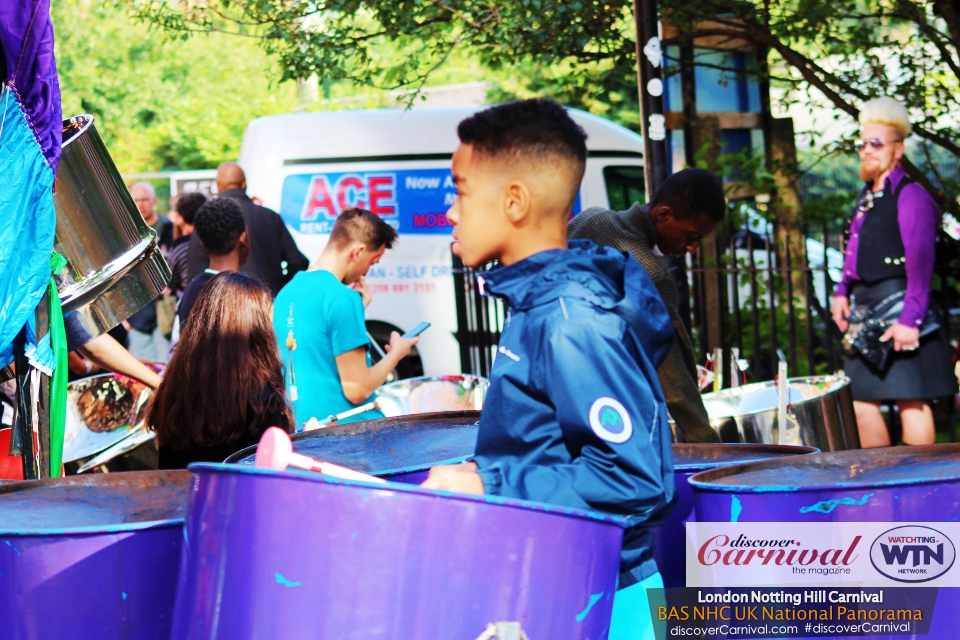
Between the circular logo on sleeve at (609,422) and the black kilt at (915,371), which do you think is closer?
the circular logo on sleeve at (609,422)

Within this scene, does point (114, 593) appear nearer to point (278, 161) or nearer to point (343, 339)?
point (343, 339)

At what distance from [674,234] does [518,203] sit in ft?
5.08

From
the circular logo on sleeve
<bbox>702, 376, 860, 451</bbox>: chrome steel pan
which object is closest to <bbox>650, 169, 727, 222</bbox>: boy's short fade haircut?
<bbox>702, 376, 860, 451</bbox>: chrome steel pan

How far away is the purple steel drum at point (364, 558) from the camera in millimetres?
1137

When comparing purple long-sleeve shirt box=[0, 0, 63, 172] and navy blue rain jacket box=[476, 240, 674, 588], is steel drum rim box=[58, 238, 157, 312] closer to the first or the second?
purple long-sleeve shirt box=[0, 0, 63, 172]

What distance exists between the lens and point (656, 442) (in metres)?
1.30

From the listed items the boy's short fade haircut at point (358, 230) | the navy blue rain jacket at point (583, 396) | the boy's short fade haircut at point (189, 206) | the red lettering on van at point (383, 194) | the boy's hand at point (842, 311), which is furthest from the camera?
the red lettering on van at point (383, 194)

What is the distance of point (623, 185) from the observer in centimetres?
655

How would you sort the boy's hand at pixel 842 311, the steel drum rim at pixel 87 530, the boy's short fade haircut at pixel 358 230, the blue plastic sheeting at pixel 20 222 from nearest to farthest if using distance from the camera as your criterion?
the steel drum rim at pixel 87 530
the blue plastic sheeting at pixel 20 222
the boy's short fade haircut at pixel 358 230
the boy's hand at pixel 842 311

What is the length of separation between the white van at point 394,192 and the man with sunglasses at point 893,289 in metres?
2.63

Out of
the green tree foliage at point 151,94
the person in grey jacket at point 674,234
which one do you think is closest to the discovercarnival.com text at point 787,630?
the person in grey jacket at point 674,234

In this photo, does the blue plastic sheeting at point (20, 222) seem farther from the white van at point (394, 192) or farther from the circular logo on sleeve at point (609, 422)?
the white van at point (394, 192)

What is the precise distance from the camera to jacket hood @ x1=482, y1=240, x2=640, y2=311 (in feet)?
4.28

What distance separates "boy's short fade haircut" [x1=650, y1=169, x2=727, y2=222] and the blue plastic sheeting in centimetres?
155
